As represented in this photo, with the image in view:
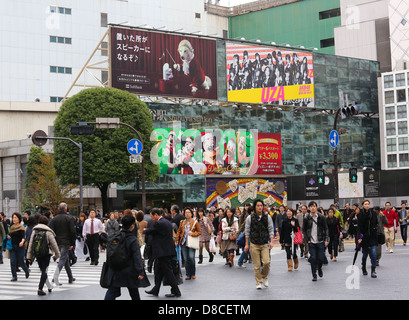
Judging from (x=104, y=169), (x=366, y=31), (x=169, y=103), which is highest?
(x=366, y=31)

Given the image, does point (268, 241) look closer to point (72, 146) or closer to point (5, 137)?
point (72, 146)

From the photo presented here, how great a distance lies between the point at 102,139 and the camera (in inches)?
1833

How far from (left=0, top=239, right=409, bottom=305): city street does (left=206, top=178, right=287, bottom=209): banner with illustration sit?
124 ft

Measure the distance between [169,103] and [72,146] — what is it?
13086mm

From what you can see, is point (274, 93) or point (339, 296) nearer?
point (339, 296)

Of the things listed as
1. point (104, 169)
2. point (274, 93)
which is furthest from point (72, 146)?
point (274, 93)

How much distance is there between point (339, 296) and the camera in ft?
41.1

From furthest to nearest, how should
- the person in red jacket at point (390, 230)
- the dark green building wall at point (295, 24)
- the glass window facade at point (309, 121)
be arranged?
the dark green building wall at point (295, 24) → the glass window facade at point (309, 121) → the person in red jacket at point (390, 230)

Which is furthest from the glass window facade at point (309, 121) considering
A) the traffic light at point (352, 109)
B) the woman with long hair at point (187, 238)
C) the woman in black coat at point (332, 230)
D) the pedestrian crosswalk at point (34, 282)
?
the woman with long hair at point (187, 238)

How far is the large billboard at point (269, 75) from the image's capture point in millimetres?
59625

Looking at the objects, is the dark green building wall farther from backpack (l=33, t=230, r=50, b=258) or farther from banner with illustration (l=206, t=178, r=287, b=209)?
backpack (l=33, t=230, r=50, b=258)

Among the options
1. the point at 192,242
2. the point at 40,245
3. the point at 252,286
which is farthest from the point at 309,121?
the point at 40,245

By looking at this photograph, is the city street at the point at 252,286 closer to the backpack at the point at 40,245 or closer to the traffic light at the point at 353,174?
the backpack at the point at 40,245

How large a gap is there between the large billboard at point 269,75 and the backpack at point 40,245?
45658 millimetres
